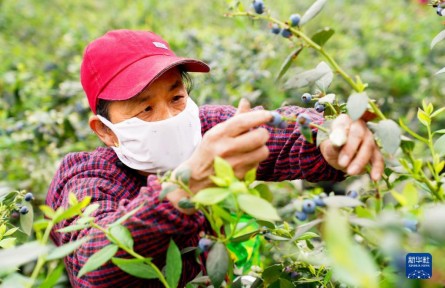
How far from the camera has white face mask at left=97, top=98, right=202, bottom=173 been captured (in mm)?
1396

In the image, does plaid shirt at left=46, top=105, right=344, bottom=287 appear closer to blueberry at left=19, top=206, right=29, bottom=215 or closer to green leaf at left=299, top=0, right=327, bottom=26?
blueberry at left=19, top=206, right=29, bottom=215

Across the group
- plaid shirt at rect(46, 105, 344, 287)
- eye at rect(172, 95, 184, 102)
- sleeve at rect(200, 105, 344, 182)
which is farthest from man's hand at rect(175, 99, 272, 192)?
eye at rect(172, 95, 184, 102)

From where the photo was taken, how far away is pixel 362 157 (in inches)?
37.8

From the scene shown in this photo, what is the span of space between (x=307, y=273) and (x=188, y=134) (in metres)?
0.48

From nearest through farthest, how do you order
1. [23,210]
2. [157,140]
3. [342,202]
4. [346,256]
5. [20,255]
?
[346,256] < [20,255] < [342,202] < [23,210] < [157,140]

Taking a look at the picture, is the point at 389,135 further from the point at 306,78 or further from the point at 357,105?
the point at 306,78

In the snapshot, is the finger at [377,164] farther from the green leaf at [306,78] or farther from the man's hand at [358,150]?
the green leaf at [306,78]

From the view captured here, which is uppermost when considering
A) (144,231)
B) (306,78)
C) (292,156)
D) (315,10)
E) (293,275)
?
(315,10)

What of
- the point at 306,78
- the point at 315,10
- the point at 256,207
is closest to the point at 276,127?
the point at 306,78

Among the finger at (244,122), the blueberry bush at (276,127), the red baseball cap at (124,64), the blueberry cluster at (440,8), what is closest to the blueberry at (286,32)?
the blueberry bush at (276,127)

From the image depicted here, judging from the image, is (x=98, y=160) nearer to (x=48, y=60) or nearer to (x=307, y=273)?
(x=307, y=273)

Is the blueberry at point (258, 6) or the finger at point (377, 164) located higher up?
the blueberry at point (258, 6)

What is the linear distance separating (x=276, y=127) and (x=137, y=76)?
1.66 feet

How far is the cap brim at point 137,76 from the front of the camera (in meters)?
1.37
